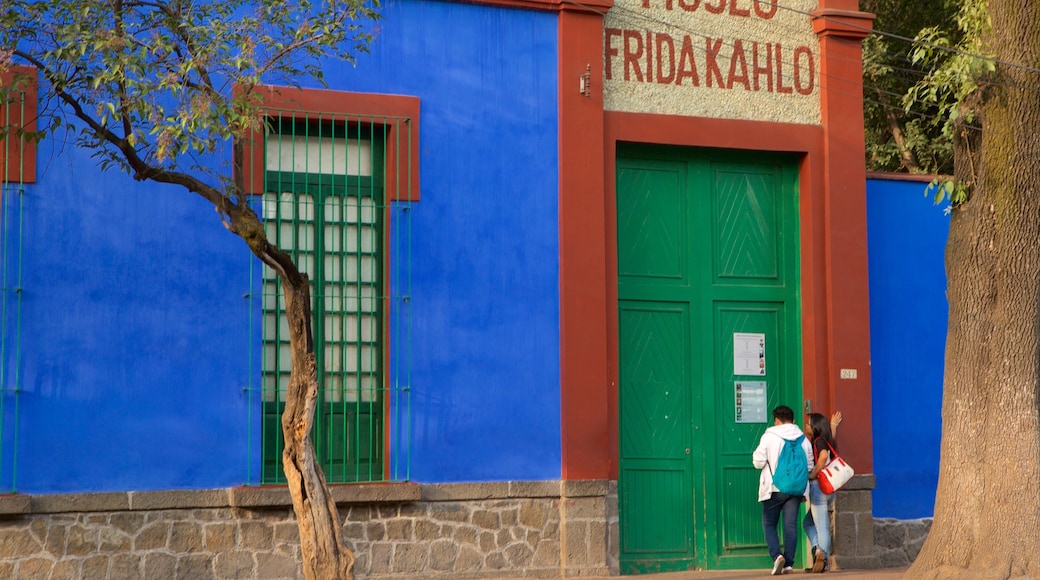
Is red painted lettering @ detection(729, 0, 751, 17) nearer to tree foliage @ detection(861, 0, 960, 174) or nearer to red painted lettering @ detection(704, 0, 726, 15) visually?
red painted lettering @ detection(704, 0, 726, 15)

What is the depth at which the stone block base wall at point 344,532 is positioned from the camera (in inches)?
362

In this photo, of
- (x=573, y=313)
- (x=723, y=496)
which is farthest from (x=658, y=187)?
(x=723, y=496)

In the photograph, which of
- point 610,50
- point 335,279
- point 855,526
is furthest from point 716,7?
point 855,526

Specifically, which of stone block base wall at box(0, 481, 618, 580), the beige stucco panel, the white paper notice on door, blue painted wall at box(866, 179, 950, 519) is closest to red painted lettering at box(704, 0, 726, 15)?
the beige stucco panel

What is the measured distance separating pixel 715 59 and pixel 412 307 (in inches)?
150

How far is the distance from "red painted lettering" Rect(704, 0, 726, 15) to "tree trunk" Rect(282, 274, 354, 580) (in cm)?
568

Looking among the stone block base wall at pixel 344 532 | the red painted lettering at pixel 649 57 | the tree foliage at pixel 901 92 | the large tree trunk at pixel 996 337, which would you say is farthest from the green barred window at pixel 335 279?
the tree foliage at pixel 901 92

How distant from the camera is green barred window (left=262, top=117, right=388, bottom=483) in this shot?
33.5 ft

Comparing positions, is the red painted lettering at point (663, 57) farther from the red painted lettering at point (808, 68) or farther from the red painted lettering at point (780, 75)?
the red painted lettering at point (808, 68)

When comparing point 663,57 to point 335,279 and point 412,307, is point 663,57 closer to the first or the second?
point 412,307

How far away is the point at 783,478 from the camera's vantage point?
35.9 ft

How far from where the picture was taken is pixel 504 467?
10.6 metres

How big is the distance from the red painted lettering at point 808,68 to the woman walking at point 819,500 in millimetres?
3151

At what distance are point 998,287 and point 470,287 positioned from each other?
168 inches
